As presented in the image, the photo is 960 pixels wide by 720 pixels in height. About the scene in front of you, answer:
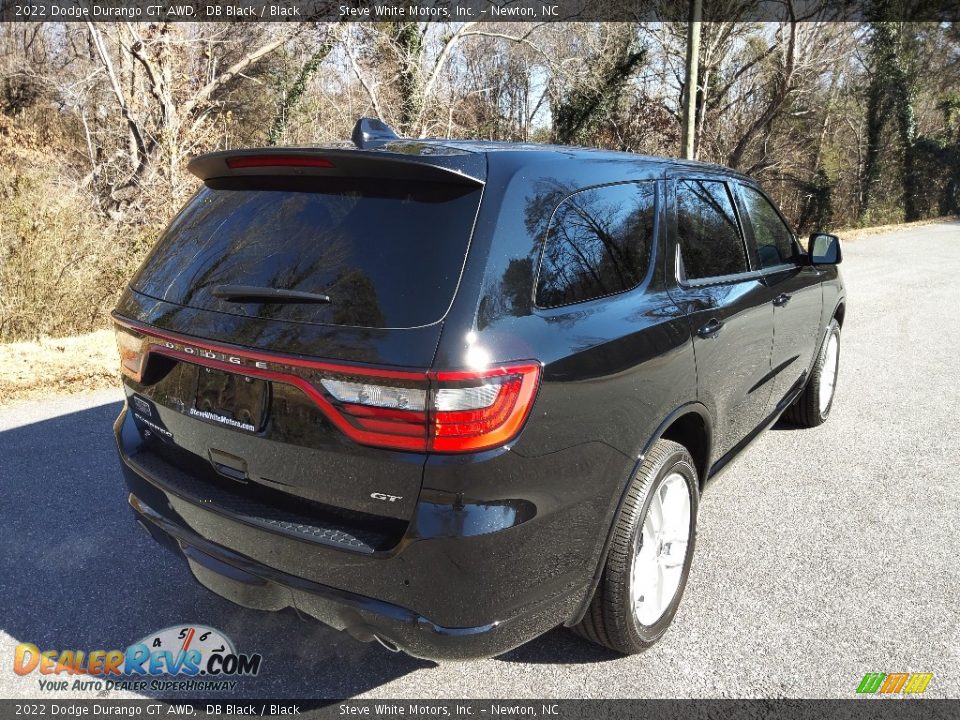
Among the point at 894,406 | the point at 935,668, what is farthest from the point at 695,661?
the point at 894,406

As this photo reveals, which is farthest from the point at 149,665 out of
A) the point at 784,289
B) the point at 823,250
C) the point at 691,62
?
the point at 691,62

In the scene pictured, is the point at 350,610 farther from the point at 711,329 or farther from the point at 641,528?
the point at 711,329

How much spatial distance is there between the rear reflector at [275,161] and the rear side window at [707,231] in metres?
1.50

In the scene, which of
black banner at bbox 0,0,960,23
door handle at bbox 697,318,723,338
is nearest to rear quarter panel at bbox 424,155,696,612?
door handle at bbox 697,318,723,338

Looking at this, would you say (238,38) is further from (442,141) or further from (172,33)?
(442,141)

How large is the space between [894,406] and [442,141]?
182 inches

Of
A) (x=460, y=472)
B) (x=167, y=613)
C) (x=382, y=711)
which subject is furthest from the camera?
(x=167, y=613)

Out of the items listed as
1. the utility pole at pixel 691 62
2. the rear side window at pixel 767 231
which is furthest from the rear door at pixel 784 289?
the utility pole at pixel 691 62

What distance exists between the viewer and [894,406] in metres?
5.45

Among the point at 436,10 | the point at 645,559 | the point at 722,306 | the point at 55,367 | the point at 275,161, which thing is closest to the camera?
the point at 275,161

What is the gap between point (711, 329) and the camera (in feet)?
9.43

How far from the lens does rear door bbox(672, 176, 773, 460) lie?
284 cm

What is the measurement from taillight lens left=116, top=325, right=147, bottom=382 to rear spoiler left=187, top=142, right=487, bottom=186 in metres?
0.69

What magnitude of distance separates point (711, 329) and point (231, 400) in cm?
188
